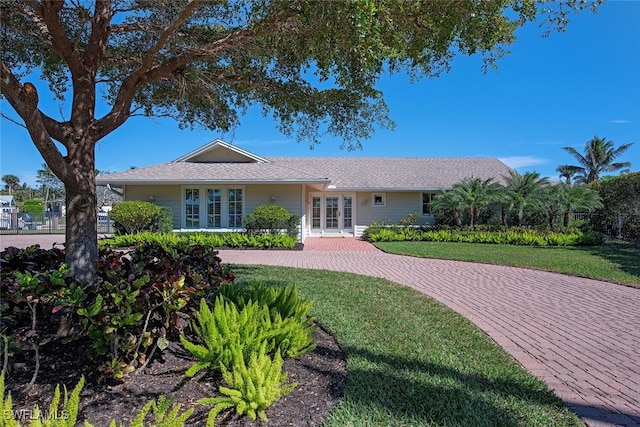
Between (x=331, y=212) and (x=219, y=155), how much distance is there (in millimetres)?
7096

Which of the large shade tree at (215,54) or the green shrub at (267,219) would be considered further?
the green shrub at (267,219)

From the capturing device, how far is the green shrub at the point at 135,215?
54.5 ft

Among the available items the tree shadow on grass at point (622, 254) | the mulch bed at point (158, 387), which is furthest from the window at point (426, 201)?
the mulch bed at point (158, 387)

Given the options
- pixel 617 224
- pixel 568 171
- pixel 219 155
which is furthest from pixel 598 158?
pixel 219 155

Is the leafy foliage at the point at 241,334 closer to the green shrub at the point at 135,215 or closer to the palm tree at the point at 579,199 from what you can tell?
the green shrub at the point at 135,215

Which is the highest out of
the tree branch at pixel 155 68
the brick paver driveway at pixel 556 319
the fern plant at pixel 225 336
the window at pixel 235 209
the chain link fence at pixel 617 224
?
the tree branch at pixel 155 68

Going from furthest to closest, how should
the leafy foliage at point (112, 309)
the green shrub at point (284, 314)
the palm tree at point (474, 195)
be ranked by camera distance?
the palm tree at point (474, 195) → the green shrub at point (284, 314) → the leafy foliage at point (112, 309)

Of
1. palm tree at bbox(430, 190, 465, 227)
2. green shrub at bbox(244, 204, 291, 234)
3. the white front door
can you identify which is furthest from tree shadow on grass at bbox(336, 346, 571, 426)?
the white front door

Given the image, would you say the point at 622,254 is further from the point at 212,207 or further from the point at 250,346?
the point at 212,207

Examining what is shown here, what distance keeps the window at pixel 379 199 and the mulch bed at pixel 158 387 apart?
19211mm

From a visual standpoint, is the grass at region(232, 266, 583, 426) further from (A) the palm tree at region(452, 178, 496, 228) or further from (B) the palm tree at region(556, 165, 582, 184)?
(B) the palm tree at region(556, 165, 582, 184)

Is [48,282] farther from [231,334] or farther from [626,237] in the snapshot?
[626,237]

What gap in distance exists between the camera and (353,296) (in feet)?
23.4

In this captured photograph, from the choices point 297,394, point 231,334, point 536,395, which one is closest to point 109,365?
point 231,334
